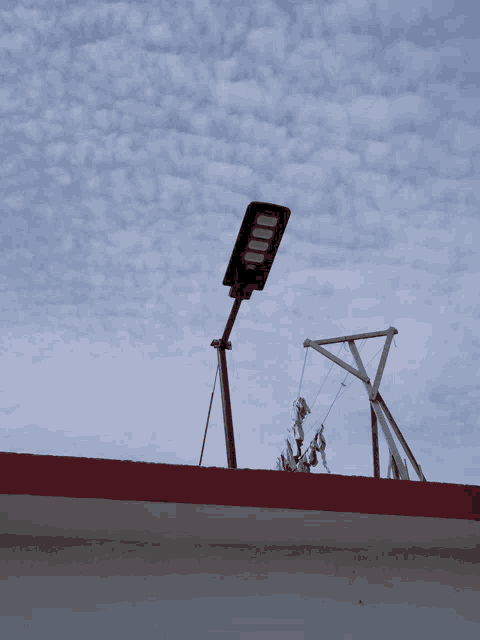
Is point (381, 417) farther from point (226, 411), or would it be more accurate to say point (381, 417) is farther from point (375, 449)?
point (226, 411)

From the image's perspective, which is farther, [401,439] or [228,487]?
[401,439]

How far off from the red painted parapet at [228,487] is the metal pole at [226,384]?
2.87 m

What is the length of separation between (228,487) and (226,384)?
3.33 m

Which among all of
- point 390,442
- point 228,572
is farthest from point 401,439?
point 228,572

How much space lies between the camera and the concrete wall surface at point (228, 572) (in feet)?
9.04

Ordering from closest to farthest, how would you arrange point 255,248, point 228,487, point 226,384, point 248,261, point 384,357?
point 228,487, point 255,248, point 248,261, point 226,384, point 384,357

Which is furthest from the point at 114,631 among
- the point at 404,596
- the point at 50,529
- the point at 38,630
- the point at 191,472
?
the point at 404,596

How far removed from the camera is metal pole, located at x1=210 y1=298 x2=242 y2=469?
5.86m

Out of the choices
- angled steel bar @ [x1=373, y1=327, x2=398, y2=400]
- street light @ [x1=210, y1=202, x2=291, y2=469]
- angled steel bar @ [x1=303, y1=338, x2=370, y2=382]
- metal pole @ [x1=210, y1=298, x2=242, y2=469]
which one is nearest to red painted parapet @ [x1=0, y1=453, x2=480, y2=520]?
street light @ [x1=210, y1=202, x2=291, y2=469]

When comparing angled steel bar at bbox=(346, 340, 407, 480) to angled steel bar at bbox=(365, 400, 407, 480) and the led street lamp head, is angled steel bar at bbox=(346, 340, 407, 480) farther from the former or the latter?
the led street lamp head

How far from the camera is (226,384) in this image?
6156mm

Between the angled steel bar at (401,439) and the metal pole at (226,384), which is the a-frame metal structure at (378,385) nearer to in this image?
the angled steel bar at (401,439)

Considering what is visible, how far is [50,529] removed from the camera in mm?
2861

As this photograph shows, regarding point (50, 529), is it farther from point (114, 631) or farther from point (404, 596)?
point (404, 596)
